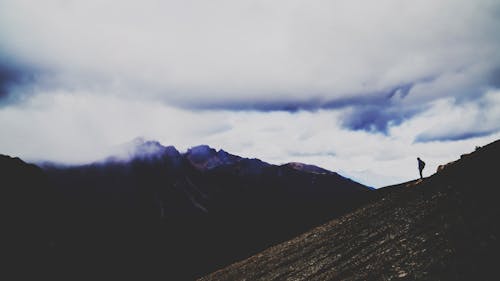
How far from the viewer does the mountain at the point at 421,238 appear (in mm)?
6589

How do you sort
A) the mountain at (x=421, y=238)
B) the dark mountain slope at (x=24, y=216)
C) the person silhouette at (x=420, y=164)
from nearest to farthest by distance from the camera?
the mountain at (x=421, y=238) → the person silhouette at (x=420, y=164) → the dark mountain slope at (x=24, y=216)

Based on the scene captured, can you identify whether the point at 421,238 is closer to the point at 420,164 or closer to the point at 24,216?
the point at 420,164

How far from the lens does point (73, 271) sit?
143 meters

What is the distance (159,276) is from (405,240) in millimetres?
104314

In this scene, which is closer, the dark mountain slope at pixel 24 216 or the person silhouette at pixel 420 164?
the person silhouette at pixel 420 164

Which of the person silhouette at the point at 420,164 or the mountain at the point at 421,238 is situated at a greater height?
the person silhouette at the point at 420,164

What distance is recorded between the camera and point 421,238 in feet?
27.1

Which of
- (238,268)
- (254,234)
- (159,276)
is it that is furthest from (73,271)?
(238,268)

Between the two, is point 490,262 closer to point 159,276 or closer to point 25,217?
point 159,276

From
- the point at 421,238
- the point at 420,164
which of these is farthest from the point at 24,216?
the point at 421,238

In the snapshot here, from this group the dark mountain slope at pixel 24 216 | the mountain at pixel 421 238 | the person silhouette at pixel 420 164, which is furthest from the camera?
the dark mountain slope at pixel 24 216

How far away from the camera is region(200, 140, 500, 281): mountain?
6589mm

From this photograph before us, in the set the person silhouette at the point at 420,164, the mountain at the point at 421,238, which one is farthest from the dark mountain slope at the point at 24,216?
the mountain at the point at 421,238

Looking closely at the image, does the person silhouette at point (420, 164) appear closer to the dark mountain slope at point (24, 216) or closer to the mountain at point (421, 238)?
the mountain at point (421, 238)
